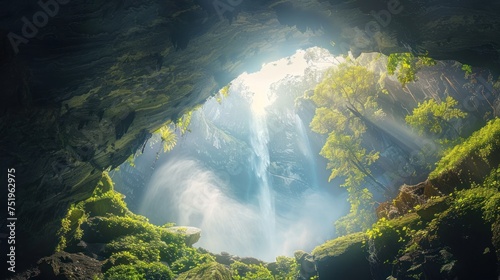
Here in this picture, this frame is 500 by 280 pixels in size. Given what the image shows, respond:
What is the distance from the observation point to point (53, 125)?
5.98 metres

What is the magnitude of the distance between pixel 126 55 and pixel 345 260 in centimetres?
1074

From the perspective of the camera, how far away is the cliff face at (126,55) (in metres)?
5.04

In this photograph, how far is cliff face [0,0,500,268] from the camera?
16.5 feet

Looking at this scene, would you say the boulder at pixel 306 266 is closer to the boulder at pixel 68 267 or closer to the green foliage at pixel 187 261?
the green foliage at pixel 187 261

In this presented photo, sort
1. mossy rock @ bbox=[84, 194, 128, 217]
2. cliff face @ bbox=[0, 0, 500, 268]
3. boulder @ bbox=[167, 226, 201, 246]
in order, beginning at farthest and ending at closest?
boulder @ bbox=[167, 226, 201, 246] < mossy rock @ bbox=[84, 194, 128, 217] < cliff face @ bbox=[0, 0, 500, 268]

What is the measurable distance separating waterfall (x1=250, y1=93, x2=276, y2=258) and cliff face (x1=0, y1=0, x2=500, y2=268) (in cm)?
5382

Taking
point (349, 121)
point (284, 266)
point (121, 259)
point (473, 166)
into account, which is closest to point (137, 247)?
point (121, 259)

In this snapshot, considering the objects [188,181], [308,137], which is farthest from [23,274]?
[308,137]

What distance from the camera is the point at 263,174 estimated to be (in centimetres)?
6431

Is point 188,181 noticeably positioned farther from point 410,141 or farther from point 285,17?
point 285,17

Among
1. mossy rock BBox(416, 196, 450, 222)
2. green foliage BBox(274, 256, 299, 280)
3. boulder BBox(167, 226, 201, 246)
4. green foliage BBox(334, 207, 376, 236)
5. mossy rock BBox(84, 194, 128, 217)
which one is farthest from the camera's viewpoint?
green foliage BBox(334, 207, 376, 236)

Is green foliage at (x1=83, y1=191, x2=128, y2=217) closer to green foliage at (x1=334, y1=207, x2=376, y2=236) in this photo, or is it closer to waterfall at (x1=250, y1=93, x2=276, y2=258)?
green foliage at (x1=334, y1=207, x2=376, y2=236)

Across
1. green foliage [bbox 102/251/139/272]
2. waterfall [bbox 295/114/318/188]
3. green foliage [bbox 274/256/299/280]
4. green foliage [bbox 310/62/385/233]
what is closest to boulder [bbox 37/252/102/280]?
green foliage [bbox 102/251/139/272]

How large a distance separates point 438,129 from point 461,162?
1631 centimetres
